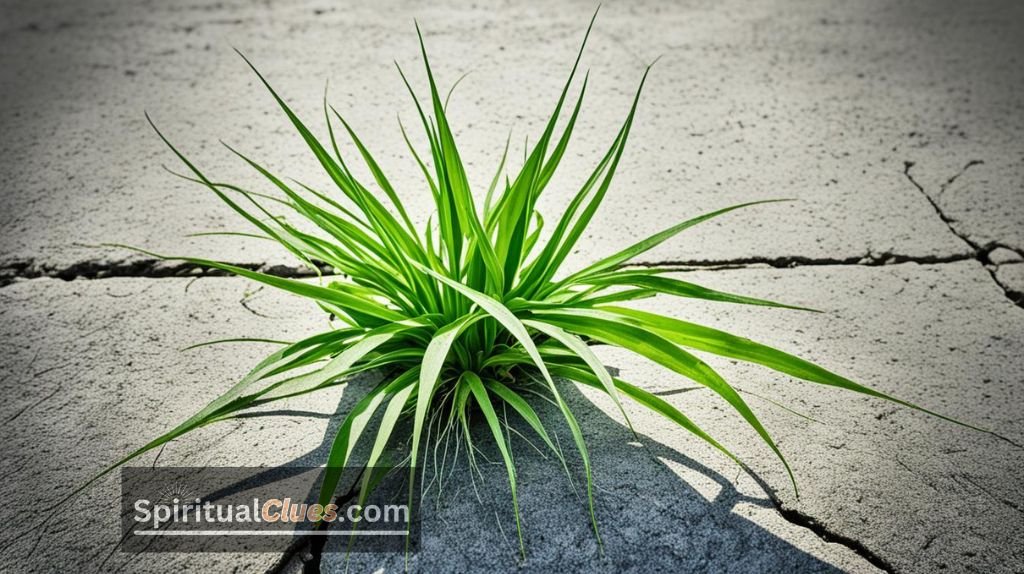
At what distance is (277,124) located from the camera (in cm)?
208

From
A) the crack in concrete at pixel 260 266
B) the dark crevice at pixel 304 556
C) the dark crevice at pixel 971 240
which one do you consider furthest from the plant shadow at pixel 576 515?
the dark crevice at pixel 971 240

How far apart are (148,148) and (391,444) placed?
133 centimetres

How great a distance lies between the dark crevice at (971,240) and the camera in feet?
5.00

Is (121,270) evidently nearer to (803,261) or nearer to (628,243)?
(628,243)

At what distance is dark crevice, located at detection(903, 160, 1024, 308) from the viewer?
1.53 meters

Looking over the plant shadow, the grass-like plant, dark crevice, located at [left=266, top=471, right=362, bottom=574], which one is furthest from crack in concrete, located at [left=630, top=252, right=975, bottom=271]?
dark crevice, located at [left=266, top=471, right=362, bottom=574]

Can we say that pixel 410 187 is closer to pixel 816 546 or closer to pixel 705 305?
pixel 705 305

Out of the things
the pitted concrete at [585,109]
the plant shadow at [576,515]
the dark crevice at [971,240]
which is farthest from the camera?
the pitted concrete at [585,109]

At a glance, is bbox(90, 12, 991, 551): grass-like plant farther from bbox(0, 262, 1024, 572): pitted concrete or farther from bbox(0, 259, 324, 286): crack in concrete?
bbox(0, 259, 324, 286): crack in concrete

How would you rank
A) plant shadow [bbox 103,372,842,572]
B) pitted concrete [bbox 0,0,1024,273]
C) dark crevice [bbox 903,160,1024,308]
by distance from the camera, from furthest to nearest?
1. pitted concrete [bbox 0,0,1024,273]
2. dark crevice [bbox 903,160,1024,308]
3. plant shadow [bbox 103,372,842,572]

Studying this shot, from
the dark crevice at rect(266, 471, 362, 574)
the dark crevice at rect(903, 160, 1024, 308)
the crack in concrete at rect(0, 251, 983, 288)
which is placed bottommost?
the dark crevice at rect(266, 471, 362, 574)

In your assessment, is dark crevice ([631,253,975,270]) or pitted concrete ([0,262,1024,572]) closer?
pitted concrete ([0,262,1024,572])

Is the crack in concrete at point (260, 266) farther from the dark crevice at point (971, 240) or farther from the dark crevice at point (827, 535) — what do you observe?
the dark crevice at point (827, 535)

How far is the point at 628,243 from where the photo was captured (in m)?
1.64
